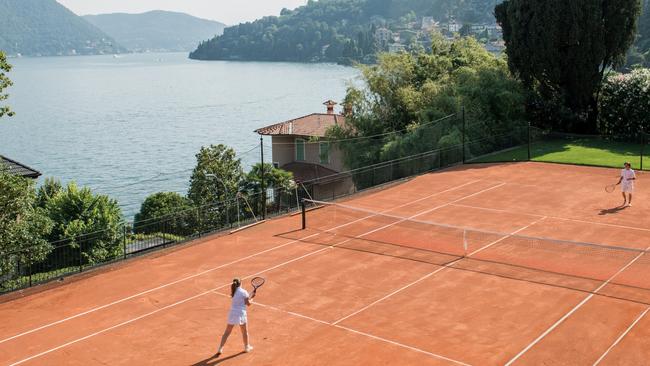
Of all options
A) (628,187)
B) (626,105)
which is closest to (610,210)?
(628,187)

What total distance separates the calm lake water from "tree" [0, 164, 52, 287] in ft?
93.2

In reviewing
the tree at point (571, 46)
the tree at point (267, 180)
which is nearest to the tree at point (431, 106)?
the tree at point (571, 46)

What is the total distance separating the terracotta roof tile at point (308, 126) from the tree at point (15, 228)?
1259 inches

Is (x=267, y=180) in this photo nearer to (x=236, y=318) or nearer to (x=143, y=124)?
(x=236, y=318)

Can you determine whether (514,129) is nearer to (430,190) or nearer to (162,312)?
(430,190)

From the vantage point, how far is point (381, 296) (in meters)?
19.5

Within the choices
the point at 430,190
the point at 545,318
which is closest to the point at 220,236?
the point at 430,190

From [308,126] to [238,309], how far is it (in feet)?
137

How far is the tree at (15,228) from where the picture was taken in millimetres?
22297

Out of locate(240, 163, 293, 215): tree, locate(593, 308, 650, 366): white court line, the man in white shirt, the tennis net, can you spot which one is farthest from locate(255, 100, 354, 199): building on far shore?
locate(593, 308, 650, 366): white court line

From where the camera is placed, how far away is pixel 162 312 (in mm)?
18969

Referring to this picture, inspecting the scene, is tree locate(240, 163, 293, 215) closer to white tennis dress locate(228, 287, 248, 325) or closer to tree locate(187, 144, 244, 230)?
tree locate(187, 144, 244, 230)

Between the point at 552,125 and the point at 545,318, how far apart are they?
102ft

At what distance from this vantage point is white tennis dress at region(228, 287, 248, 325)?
15.9 m
